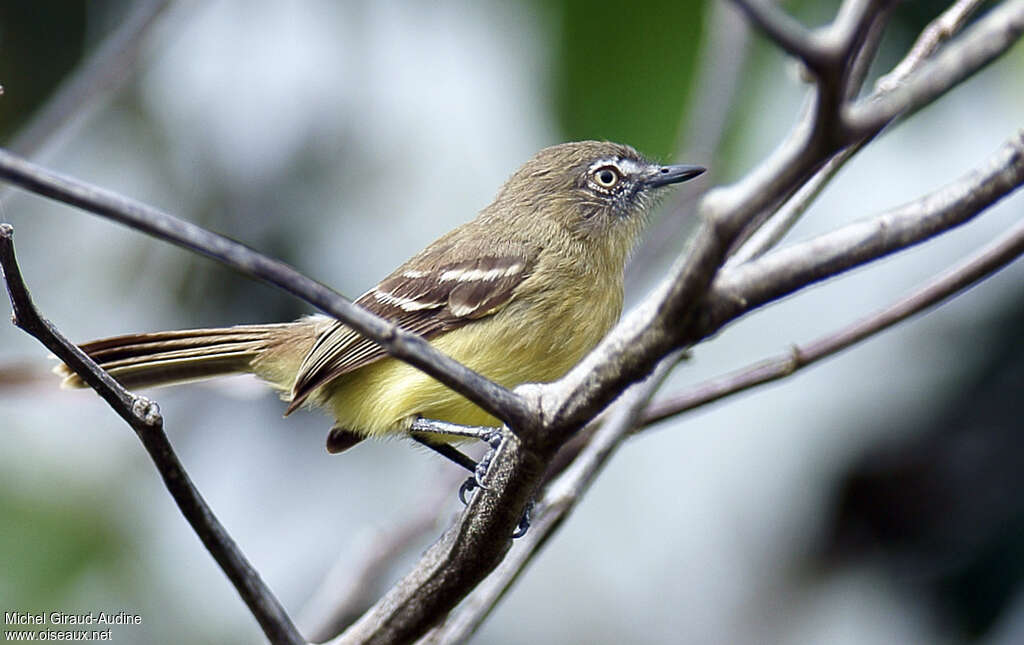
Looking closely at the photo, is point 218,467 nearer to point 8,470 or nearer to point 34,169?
point 8,470

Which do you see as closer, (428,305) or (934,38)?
(934,38)

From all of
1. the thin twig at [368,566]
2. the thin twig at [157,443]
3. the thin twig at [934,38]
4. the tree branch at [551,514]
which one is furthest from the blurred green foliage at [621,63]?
the thin twig at [157,443]

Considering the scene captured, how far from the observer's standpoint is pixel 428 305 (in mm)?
3998

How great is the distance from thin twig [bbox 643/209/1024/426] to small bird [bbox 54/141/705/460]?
57 centimetres

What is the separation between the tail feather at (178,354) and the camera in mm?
3998

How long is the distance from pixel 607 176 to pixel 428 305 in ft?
3.55

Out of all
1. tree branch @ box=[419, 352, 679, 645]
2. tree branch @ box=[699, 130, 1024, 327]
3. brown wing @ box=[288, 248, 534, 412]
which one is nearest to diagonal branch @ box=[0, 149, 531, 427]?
tree branch @ box=[699, 130, 1024, 327]

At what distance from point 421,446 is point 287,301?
2.27 metres

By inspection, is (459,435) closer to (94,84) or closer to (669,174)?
(669,174)

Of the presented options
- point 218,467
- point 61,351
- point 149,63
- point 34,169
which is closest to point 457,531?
point 61,351

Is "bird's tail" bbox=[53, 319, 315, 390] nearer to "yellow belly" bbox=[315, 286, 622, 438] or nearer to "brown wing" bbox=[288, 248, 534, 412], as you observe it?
"brown wing" bbox=[288, 248, 534, 412]

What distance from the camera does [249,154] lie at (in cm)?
608

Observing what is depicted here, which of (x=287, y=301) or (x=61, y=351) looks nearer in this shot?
(x=61, y=351)

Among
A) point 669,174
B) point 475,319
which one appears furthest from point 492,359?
point 669,174
